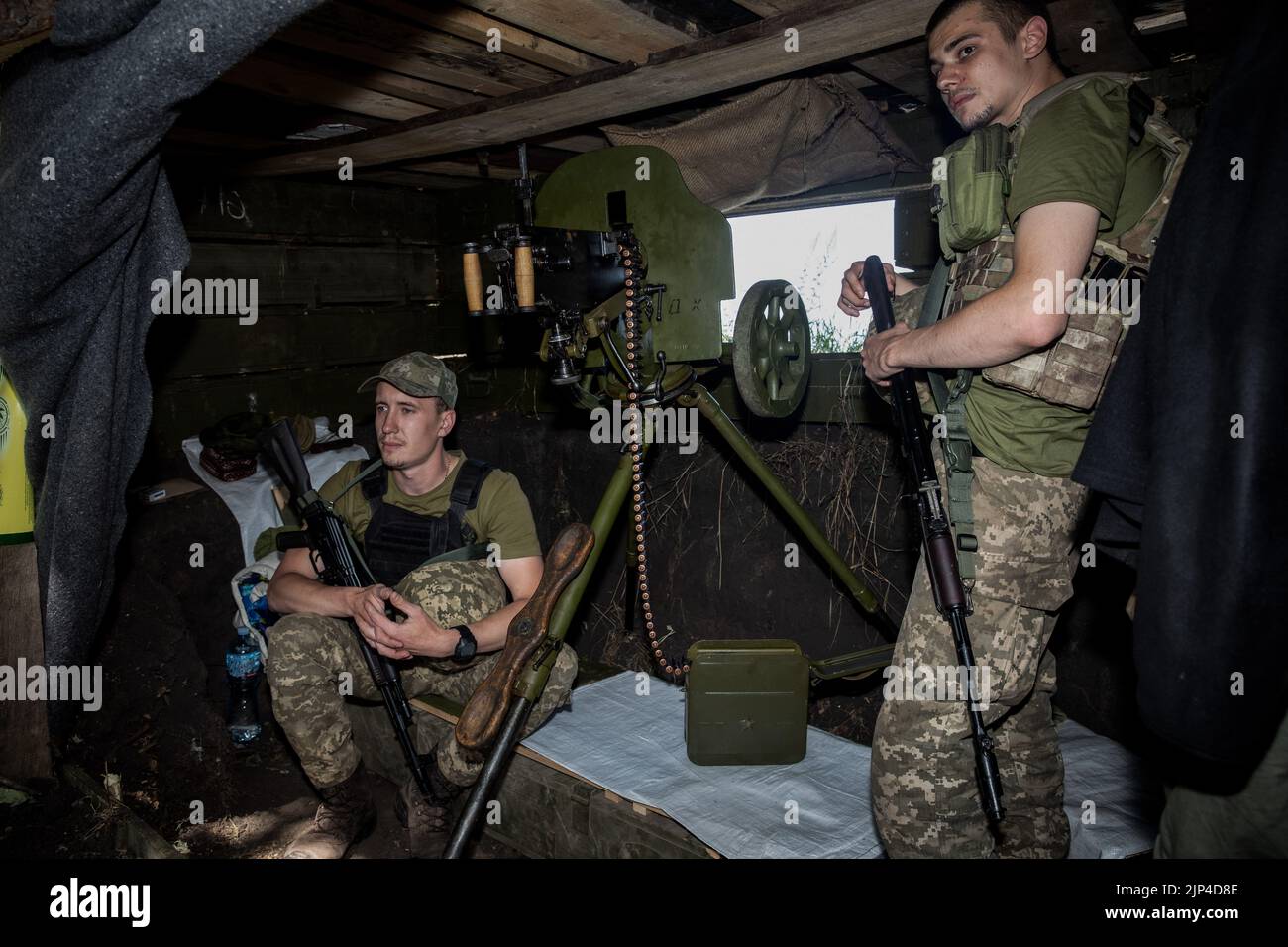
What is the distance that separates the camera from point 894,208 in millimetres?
4211

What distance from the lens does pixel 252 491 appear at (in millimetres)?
4844

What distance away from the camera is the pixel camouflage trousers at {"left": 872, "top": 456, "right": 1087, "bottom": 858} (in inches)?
77.6

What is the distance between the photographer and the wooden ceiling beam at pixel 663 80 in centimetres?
248

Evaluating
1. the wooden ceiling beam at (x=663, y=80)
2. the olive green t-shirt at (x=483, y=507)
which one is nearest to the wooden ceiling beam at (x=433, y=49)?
the wooden ceiling beam at (x=663, y=80)

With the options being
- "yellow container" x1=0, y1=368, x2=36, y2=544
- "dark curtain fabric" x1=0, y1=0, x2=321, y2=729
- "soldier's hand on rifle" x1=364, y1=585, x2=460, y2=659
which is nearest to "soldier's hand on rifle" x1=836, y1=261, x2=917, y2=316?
"dark curtain fabric" x1=0, y1=0, x2=321, y2=729

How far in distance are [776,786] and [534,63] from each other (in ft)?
9.40

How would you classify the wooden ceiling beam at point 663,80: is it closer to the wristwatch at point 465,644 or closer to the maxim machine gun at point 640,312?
the maxim machine gun at point 640,312

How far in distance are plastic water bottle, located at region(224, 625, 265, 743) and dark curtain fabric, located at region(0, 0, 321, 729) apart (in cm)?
127

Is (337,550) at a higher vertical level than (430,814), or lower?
higher

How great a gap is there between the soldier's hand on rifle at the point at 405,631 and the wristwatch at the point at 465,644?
2 centimetres

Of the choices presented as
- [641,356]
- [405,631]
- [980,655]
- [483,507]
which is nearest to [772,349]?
[641,356]

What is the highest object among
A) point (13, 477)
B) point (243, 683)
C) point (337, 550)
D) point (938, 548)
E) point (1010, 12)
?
point (1010, 12)

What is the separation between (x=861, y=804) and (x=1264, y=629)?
215 centimetres

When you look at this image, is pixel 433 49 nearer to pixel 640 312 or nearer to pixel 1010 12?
pixel 640 312
